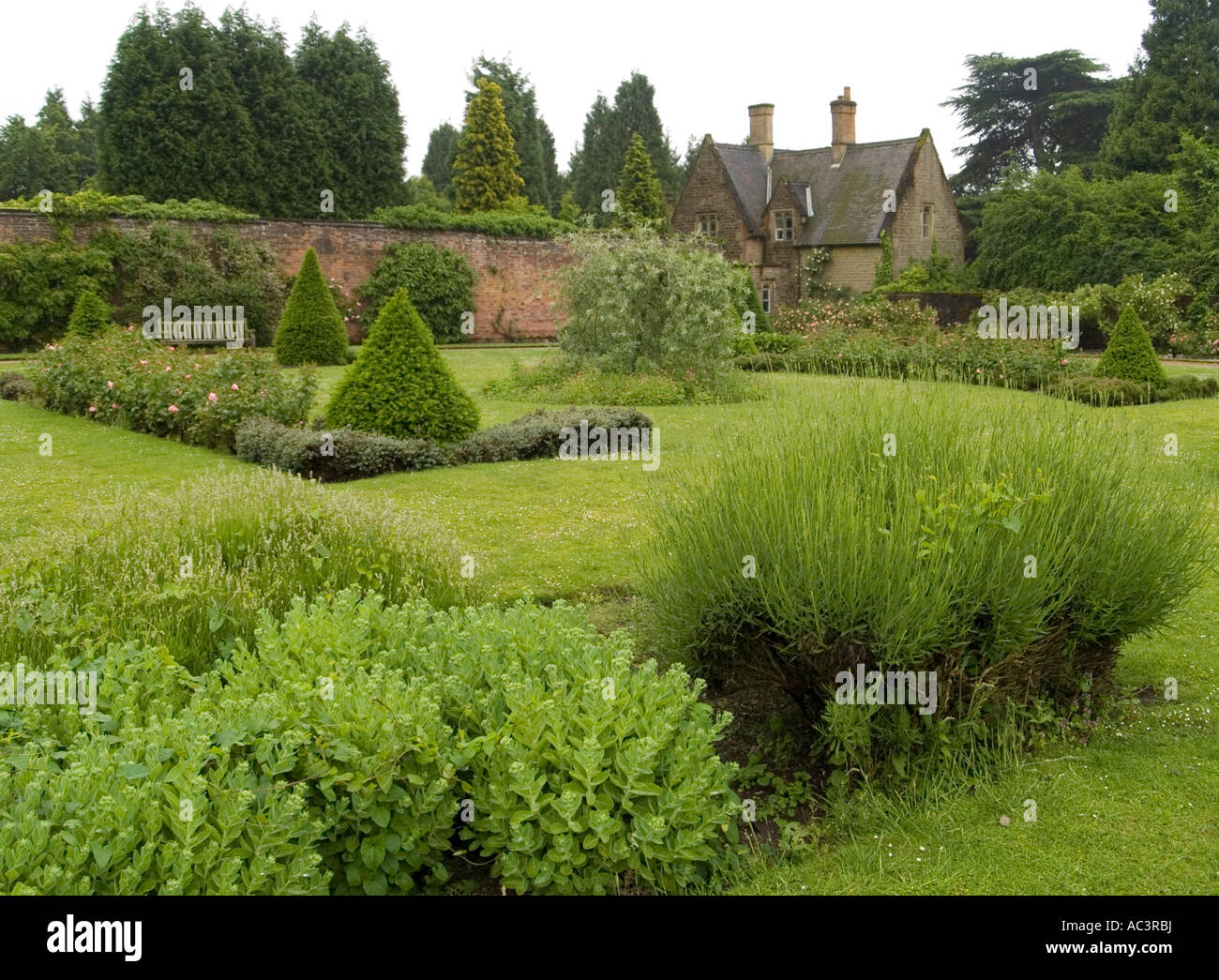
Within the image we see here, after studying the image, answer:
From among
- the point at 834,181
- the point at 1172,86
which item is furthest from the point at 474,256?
the point at 1172,86

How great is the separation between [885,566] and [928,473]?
0.88 metres

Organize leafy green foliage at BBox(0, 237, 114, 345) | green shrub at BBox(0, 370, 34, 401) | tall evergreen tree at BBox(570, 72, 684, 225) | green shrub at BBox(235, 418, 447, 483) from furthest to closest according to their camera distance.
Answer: tall evergreen tree at BBox(570, 72, 684, 225), leafy green foliage at BBox(0, 237, 114, 345), green shrub at BBox(0, 370, 34, 401), green shrub at BBox(235, 418, 447, 483)

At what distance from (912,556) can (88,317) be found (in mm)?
20507

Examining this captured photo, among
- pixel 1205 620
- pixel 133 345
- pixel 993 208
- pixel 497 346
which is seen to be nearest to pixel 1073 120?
pixel 993 208

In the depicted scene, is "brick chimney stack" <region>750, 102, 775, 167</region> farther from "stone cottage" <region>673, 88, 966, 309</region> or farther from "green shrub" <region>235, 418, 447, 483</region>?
"green shrub" <region>235, 418, 447, 483</region>

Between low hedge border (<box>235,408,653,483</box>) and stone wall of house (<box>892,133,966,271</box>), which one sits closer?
low hedge border (<box>235,408,653,483</box>)

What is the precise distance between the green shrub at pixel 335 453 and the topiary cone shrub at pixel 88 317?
32.1 ft

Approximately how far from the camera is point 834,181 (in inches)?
1590

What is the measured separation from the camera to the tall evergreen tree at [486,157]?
41.8 meters

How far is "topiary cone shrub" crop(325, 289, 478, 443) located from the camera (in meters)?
12.1

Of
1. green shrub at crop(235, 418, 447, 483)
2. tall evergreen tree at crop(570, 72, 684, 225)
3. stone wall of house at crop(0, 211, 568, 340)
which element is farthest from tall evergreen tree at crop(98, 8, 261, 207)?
green shrub at crop(235, 418, 447, 483)

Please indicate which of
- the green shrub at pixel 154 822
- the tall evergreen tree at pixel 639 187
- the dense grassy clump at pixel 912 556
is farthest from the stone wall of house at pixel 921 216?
the green shrub at pixel 154 822

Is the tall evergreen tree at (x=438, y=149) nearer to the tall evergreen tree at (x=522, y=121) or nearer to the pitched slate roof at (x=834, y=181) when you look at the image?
the tall evergreen tree at (x=522, y=121)

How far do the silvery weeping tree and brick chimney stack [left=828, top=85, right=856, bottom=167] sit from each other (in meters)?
23.7
